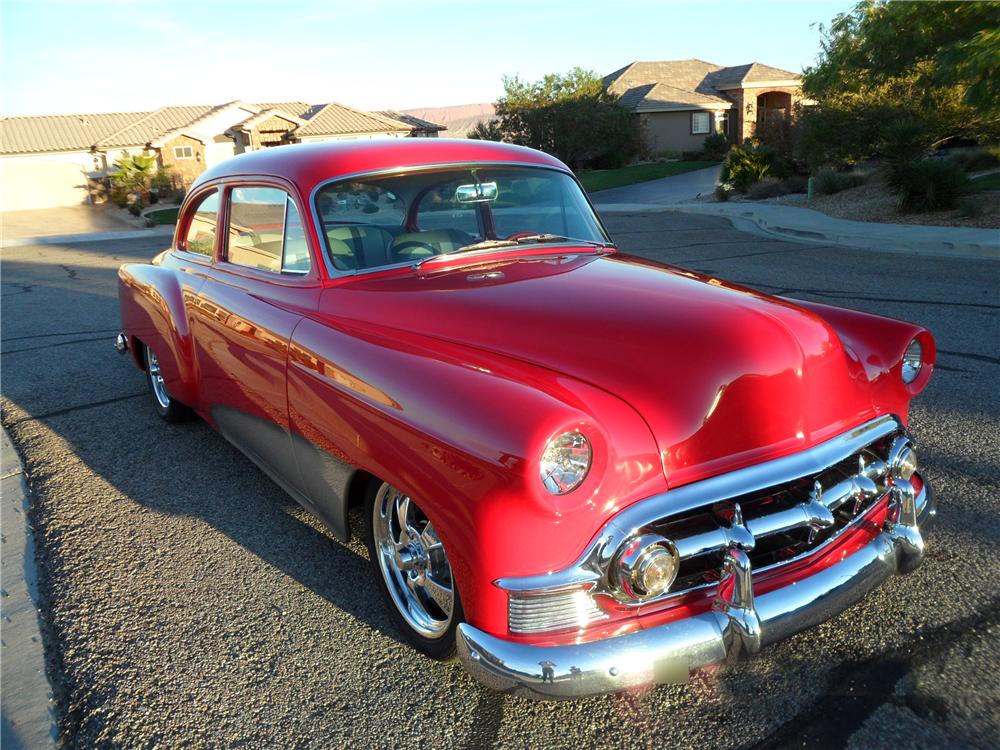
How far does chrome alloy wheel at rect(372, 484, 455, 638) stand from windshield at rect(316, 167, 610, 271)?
3.54 feet

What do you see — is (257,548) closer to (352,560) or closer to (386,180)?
(352,560)

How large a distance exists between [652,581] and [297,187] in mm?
2253

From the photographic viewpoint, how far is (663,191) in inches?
1028

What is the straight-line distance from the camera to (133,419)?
531 cm

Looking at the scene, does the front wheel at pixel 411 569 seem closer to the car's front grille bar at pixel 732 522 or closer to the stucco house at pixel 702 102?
the car's front grille bar at pixel 732 522

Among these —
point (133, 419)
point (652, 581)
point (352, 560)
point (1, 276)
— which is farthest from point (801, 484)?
Answer: point (1, 276)

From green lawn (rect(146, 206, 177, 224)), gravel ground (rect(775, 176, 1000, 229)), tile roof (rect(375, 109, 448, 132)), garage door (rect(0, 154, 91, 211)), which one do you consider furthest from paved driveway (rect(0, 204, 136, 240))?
gravel ground (rect(775, 176, 1000, 229))

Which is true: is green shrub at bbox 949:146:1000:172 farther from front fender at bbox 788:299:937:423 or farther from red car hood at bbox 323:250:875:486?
red car hood at bbox 323:250:875:486

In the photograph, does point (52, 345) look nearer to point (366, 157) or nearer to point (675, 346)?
point (366, 157)

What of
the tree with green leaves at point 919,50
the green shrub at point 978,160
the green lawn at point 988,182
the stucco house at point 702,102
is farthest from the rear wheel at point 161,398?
the stucco house at point 702,102

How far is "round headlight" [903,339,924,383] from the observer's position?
9.80 feet

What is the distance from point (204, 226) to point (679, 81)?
45022mm

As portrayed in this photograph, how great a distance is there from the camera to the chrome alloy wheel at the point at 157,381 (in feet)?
16.8

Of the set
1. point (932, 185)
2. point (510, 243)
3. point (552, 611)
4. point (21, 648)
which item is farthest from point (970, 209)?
point (21, 648)
